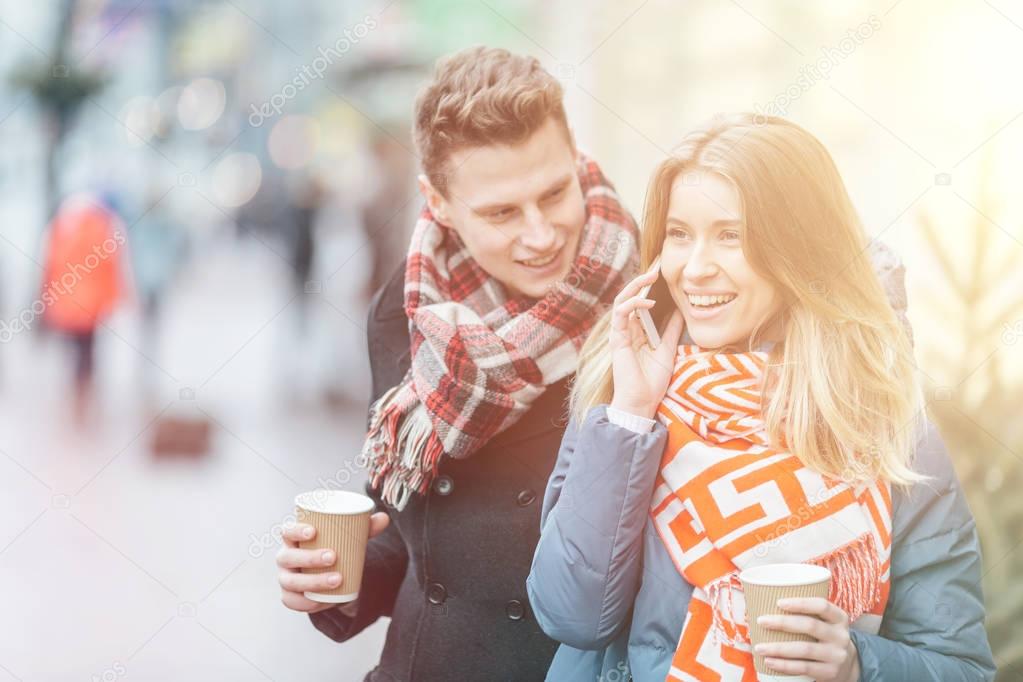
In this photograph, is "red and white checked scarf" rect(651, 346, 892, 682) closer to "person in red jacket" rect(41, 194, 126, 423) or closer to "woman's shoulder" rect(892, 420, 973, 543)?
"woman's shoulder" rect(892, 420, 973, 543)

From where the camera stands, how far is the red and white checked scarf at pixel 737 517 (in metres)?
1.97

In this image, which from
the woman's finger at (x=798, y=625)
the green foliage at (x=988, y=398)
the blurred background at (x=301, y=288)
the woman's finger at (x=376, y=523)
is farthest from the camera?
the blurred background at (x=301, y=288)

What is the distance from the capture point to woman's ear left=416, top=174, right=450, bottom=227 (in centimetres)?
282

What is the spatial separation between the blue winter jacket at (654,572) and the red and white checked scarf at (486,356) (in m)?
0.46

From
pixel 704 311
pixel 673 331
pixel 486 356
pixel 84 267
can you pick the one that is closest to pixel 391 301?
pixel 486 356

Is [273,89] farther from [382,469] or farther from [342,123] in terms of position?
[382,469]

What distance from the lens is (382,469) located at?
2686 mm

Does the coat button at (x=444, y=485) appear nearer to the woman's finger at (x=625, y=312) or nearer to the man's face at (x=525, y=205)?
the man's face at (x=525, y=205)

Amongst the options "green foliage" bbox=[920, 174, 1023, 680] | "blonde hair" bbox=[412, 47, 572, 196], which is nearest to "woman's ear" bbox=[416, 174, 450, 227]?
"blonde hair" bbox=[412, 47, 572, 196]

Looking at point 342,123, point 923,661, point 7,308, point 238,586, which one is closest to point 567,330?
point 923,661

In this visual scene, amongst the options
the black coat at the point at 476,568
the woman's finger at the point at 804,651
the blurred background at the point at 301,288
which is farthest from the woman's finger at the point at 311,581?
the blurred background at the point at 301,288

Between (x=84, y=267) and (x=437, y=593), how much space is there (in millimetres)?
7179

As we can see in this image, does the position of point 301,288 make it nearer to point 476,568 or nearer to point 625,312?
point 476,568

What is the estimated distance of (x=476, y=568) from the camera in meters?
2.60
